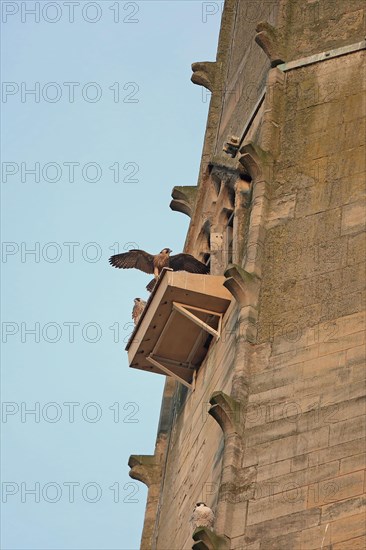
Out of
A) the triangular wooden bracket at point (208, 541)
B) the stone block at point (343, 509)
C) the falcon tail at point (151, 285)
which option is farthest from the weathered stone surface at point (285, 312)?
the falcon tail at point (151, 285)

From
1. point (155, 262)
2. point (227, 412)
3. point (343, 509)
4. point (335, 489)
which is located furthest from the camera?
point (155, 262)

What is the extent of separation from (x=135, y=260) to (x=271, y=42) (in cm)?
359

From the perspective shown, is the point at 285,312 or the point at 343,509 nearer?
the point at 343,509

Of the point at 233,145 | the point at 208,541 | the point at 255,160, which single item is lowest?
the point at 208,541

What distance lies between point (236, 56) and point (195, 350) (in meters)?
6.10

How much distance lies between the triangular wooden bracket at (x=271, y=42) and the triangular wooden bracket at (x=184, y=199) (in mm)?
3614

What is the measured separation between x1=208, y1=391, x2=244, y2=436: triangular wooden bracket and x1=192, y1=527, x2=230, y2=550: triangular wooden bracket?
1606 millimetres

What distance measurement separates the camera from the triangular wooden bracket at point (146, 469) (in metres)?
34.3

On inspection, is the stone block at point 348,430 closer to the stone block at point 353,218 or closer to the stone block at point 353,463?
the stone block at point 353,463

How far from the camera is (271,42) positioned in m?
33.3

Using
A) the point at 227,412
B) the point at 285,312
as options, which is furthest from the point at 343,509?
the point at 285,312

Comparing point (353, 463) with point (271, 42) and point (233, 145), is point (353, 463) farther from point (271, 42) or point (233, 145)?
point (271, 42)

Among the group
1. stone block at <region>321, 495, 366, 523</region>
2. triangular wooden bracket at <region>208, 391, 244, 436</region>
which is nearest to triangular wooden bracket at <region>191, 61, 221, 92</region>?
triangular wooden bracket at <region>208, 391, 244, 436</region>

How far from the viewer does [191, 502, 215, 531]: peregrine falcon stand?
92.5ft
